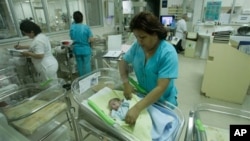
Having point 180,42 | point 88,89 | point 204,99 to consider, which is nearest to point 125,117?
point 88,89

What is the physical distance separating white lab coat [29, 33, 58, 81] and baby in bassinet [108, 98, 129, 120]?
151 cm

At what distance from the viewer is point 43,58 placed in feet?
6.96

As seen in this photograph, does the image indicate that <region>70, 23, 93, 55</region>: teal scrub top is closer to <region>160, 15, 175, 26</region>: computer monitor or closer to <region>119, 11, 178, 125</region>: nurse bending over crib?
<region>119, 11, 178, 125</region>: nurse bending over crib

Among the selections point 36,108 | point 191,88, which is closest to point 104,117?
point 36,108

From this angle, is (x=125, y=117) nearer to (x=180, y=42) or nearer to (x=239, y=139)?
(x=239, y=139)

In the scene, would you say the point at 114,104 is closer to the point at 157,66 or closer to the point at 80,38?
the point at 157,66

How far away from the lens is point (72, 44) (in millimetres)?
2736

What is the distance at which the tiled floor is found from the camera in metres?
2.37

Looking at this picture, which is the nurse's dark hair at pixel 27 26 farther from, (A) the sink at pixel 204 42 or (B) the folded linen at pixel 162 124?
(A) the sink at pixel 204 42

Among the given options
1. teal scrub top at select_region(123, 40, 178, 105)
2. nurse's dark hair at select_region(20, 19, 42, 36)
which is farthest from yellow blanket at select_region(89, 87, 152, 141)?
nurse's dark hair at select_region(20, 19, 42, 36)

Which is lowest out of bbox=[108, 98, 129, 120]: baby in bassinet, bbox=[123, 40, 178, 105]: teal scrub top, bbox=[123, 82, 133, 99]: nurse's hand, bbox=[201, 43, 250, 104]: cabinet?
bbox=[201, 43, 250, 104]: cabinet

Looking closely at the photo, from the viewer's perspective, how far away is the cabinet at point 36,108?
1.20m

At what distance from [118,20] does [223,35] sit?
9.13 feet

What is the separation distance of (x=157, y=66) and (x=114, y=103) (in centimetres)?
34
